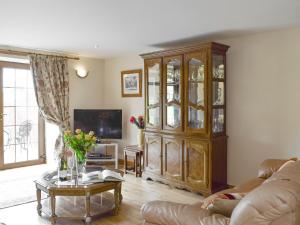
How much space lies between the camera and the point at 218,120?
4.27 metres

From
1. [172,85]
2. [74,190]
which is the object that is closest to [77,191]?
[74,190]

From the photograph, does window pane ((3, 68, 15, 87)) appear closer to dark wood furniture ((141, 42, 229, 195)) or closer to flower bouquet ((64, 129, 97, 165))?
dark wood furniture ((141, 42, 229, 195))

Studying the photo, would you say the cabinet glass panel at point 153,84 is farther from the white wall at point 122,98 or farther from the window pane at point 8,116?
the window pane at point 8,116

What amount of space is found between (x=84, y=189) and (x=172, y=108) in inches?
78.7

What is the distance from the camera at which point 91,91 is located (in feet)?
20.7

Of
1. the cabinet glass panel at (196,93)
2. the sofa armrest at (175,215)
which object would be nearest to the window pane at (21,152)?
the cabinet glass panel at (196,93)

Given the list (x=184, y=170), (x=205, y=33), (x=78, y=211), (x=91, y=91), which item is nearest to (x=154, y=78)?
(x=205, y=33)

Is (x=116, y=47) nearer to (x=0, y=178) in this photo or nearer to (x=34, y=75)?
(x=34, y=75)

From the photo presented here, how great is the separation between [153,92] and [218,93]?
1118mm

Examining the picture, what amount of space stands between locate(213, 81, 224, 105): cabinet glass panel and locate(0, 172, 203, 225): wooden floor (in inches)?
53.9

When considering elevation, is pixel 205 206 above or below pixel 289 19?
below

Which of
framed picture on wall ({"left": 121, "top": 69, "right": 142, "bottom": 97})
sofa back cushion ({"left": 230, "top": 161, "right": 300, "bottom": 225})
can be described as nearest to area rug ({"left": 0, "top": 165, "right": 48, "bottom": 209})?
framed picture on wall ({"left": 121, "top": 69, "right": 142, "bottom": 97})

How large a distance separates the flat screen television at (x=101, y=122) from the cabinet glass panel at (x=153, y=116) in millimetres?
1052

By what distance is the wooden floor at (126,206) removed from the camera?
3.25 metres
